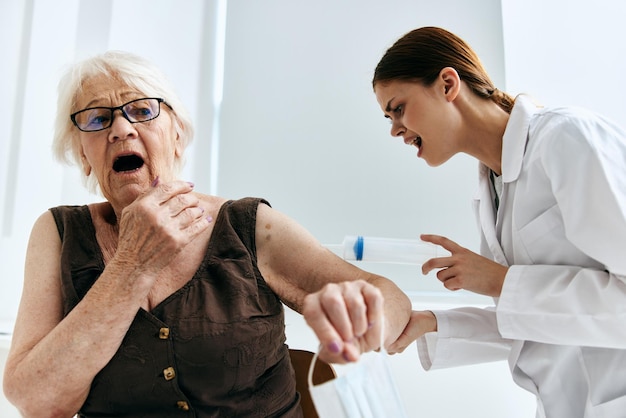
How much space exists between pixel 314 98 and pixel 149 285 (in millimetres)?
1456

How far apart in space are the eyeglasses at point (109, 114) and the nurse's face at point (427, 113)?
60 cm

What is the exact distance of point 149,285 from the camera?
98 cm

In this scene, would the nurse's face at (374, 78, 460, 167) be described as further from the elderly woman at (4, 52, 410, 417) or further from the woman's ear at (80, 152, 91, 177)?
the woman's ear at (80, 152, 91, 177)

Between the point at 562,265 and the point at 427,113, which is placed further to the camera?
the point at 427,113

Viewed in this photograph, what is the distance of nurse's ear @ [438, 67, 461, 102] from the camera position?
126 cm

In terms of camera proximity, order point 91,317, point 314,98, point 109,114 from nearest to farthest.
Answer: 1. point 91,317
2. point 109,114
3. point 314,98

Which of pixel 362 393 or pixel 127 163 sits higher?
pixel 127 163

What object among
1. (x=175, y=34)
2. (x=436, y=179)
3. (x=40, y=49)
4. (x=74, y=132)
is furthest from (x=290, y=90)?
(x=74, y=132)

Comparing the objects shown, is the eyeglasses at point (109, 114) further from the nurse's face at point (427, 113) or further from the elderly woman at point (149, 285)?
the nurse's face at point (427, 113)

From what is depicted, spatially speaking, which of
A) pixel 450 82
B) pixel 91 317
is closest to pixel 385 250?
pixel 450 82

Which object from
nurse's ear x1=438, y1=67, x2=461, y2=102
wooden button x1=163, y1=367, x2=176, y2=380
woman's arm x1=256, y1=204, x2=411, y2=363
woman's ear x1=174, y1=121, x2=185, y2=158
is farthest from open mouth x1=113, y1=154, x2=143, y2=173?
nurse's ear x1=438, y1=67, x2=461, y2=102

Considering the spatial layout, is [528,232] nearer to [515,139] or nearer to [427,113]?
[515,139]

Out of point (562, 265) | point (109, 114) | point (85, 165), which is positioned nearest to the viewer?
point (562, 265)

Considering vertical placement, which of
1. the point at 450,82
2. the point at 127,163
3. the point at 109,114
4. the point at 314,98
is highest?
the point at 314,98
